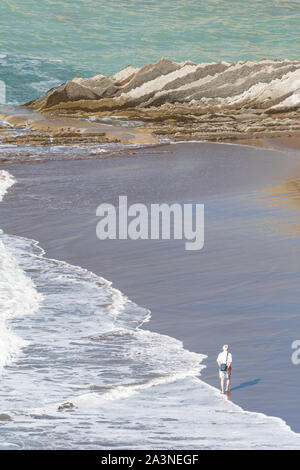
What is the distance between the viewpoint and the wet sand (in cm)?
815

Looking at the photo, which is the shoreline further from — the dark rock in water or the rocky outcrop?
the dark rock in water

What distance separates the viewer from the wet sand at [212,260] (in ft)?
26.7

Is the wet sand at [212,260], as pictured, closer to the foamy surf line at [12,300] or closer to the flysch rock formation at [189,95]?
the foamy surf line at [12,300]

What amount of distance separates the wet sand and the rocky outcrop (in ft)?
88.5

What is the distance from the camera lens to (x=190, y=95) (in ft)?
187

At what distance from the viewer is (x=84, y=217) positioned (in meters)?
18.2

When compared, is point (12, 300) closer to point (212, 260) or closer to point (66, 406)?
point (212, 260)

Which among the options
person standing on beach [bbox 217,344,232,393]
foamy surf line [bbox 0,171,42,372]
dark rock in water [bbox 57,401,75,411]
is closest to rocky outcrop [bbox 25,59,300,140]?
foamy surf line [bbox 0,171,42,372]

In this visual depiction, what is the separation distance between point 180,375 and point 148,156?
28.5 metres

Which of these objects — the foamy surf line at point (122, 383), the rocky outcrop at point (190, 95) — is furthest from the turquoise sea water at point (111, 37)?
the foamy surf line at point (122, 383)

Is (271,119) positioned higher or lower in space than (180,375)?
higher

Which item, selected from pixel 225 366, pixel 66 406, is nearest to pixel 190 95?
pixel 225 366

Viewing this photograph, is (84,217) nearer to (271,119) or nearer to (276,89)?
(271,119)
